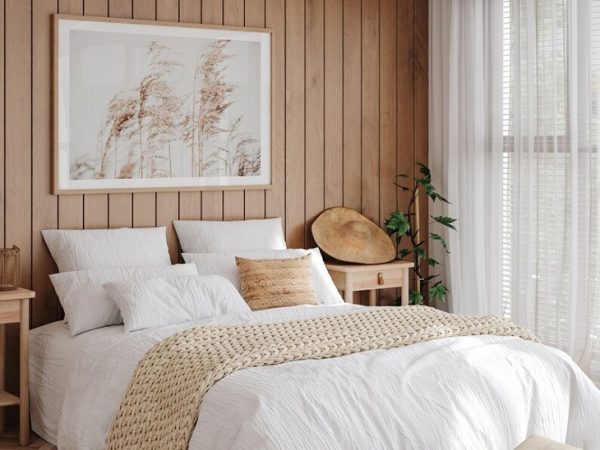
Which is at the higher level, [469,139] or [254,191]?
[469,139]

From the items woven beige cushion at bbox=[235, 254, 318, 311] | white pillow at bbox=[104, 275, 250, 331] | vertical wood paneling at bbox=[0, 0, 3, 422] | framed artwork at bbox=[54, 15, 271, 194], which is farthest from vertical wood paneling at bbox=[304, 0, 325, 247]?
vertical wood paneling at bbox=[0, 0, 3, 422]

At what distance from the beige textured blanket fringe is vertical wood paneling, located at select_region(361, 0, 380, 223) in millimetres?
1719

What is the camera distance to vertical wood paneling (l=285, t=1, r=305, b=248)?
5379mm

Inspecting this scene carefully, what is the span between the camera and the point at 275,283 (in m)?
4.71

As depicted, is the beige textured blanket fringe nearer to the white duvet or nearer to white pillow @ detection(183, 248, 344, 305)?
the white duvet

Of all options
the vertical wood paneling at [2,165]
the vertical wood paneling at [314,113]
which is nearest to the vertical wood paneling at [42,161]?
the vertical wood paneling at [2,165]

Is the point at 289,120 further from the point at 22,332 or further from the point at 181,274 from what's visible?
the point at 22,332

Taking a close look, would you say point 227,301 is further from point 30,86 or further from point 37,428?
point 30,86

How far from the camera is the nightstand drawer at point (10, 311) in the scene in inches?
166

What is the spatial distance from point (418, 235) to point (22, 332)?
8.76ft

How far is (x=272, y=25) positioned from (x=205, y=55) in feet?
1.56

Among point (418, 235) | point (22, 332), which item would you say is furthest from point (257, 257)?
point (418, 235)

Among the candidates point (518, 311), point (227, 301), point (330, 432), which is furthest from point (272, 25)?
point (330, 432)

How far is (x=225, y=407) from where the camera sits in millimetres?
3154
